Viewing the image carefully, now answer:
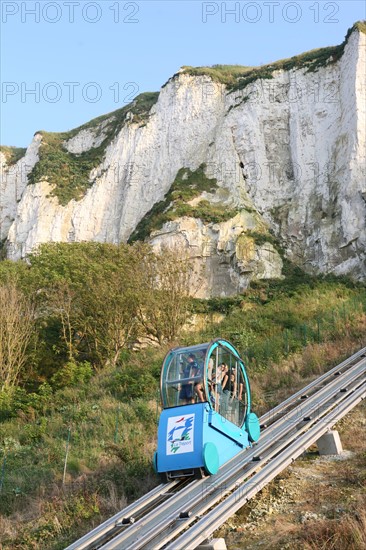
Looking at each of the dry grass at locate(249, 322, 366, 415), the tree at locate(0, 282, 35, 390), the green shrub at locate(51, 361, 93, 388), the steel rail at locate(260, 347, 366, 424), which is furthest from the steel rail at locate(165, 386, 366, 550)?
the tree at locate(0, 282, 35, 390)

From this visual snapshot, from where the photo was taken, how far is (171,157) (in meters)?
51.7

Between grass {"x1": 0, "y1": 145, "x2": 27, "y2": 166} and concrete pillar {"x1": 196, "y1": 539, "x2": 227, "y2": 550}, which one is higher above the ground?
grass {"x1": 0, "y1": 145, "x2": 27, "y2": 166}

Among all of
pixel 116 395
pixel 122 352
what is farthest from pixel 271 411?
pixel 122 352

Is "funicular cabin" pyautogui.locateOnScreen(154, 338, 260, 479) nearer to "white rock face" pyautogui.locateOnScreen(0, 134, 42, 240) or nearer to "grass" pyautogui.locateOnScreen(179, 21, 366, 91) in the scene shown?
"grass" pyautogui.locateOnScreen(179, 21, 366, 91)

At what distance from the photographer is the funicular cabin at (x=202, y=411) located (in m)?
11.8

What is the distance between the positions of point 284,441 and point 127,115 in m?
46.5

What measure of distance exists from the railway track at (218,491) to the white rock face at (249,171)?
25676mm

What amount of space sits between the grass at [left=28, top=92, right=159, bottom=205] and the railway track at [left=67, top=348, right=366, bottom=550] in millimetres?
40810

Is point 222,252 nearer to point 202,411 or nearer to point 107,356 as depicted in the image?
point 107,356

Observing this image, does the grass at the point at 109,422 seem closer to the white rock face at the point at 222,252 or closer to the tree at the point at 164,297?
the tree at the point at 164,297

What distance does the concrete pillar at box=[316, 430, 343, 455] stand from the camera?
13180mm

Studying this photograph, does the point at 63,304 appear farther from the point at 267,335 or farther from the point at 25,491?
the point at 25,491

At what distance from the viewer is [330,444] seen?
13.2 meters

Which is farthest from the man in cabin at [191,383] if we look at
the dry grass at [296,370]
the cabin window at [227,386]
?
the dry grass at [296,370]
